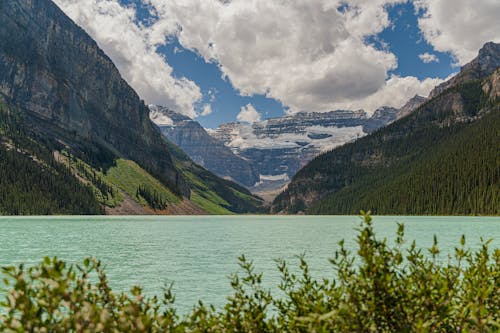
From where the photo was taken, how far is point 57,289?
6.05 m

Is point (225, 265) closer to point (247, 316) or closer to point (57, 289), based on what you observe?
point (247, 316)

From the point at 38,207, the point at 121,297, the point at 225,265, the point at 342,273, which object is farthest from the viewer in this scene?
the point at 38,207

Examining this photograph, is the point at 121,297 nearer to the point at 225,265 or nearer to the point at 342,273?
the point at 342,273

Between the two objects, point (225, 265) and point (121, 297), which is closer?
point (121, 297)

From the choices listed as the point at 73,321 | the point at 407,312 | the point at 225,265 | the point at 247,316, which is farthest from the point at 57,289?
the point at 225,265

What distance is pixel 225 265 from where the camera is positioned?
37750mm

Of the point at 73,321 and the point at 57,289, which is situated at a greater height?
the point at 57,289

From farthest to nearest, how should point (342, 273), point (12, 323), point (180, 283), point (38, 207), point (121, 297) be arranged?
point (38, 207), point (180, 283), point (342, 273), point (121, 297), point (12, 323)

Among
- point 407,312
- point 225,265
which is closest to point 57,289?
point 407,312

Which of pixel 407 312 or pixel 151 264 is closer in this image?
pixel 407 312

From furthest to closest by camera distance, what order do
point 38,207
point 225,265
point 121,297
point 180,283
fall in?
point 38,207, point 225,265, point 180,283, point 121,297

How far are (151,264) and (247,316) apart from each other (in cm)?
3100

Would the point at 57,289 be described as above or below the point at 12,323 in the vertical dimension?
above

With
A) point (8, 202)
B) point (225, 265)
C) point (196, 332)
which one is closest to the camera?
point (196, 332)
